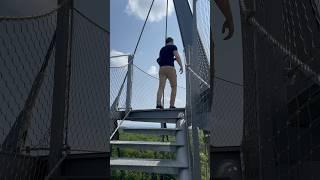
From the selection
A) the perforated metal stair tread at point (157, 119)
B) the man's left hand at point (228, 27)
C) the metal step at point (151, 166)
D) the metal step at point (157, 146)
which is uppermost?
the man's left hand at point (228, 27)

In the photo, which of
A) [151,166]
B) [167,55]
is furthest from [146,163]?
[167,55]

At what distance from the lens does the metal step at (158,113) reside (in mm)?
4894

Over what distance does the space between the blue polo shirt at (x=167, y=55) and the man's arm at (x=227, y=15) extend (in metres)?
3.57

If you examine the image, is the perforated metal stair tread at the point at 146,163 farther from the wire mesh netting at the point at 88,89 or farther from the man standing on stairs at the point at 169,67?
the man standing on stairs at the point at 169,67

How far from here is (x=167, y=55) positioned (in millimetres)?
5645

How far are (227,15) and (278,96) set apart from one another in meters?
0.55

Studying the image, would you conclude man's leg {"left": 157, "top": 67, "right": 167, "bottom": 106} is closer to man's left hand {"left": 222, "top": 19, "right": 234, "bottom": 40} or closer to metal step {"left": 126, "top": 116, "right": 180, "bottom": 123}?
metal step {"left": 126, "top": 116, "right": 180, "bottom": 123}

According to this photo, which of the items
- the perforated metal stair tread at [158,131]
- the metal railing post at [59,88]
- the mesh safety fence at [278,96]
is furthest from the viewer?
the perforated metal stair tread at [158,131]

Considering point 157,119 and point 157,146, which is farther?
point 157,119

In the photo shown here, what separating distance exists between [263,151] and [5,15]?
1127mm

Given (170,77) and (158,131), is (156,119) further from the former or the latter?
(158,131)

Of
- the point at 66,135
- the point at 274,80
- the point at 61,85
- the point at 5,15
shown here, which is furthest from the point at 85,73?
the point at 274,80

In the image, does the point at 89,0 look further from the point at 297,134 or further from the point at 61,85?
the point at 297,134

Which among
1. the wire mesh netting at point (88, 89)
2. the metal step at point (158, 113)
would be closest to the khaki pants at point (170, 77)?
the metal step at point (158, 113)
